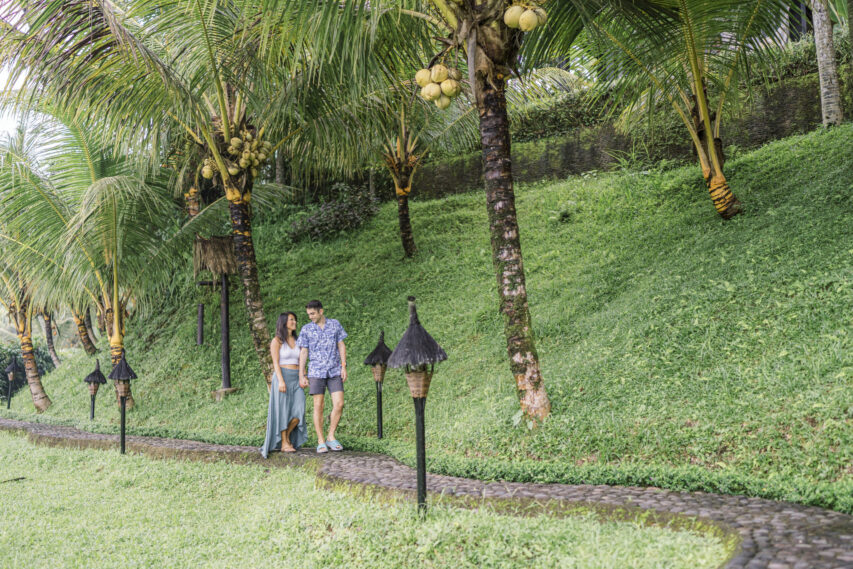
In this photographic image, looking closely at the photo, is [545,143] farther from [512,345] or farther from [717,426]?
[717,426]

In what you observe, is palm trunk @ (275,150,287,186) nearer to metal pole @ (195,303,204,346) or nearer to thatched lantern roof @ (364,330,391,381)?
metal pole @ (195,303,204,346)

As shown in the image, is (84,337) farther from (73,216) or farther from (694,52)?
(694,52)

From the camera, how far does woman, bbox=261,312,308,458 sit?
622 cm

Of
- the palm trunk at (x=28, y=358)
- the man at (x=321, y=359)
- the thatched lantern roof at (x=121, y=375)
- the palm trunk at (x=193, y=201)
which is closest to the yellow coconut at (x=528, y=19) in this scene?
the man at (x=321, y=359)

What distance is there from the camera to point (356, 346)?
9.58 m

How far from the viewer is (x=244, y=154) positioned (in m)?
8.41

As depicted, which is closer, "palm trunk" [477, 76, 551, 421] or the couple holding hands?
"palm trunk" [477, 76, 551, 421]

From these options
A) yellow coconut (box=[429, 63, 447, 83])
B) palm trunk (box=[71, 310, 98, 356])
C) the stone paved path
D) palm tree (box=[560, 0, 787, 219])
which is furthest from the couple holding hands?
palm trunk (box=[71, 310, 98, 356])

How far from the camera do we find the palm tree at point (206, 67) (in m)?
5.96

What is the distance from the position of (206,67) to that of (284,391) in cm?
393

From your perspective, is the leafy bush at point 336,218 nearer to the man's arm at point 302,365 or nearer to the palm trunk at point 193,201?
the palm trunk at point 193,201

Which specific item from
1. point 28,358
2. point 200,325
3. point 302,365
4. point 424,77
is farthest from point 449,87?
point 28,358

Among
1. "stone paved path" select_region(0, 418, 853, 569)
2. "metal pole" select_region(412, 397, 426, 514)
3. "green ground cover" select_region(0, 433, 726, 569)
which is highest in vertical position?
"metal pole" select_region(412, 397, 426, 514)

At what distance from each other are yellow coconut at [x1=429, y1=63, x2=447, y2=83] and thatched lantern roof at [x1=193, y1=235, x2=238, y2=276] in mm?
6359
